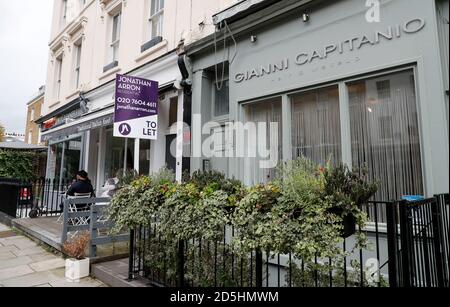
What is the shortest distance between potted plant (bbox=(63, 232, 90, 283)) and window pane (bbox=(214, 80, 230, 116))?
372 cm

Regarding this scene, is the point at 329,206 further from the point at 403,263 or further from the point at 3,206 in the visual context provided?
the point at 3,206

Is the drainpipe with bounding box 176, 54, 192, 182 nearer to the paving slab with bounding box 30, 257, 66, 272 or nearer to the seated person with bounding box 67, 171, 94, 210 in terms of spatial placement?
the seated person with bounding box 67, 171, 94, 210

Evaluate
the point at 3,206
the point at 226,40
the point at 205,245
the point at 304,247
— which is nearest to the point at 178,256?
the point at 205,245

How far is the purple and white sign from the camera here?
6250mm

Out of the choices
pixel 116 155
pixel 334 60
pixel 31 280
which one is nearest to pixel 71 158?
pixel 116 155

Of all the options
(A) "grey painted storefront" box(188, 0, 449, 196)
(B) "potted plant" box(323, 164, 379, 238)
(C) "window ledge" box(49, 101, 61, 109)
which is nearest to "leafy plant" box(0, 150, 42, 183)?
(C) "window ledge" box(49, 101, 61, 109)

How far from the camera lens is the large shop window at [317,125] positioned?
4.84m

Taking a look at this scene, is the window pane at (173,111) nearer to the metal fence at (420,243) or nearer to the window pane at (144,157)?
the window pane at (144,157)

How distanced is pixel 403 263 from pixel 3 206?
461 inches

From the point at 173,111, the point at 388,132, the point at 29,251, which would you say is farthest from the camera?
the point at 173,111

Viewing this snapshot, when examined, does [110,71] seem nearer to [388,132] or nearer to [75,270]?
[75,270]

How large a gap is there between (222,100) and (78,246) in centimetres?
412

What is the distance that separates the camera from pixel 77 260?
190 inches
